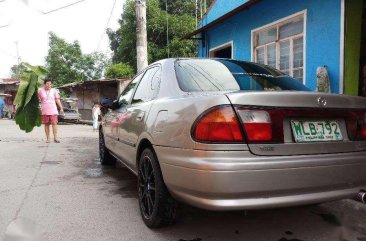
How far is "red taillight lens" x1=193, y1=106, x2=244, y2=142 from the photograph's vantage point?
7.77 ft

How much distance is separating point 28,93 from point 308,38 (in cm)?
483

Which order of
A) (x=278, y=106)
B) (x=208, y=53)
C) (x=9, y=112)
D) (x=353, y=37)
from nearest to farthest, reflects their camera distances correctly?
1. (x=278, y=106)
2. (x=353, y=37)
3. (x=208, y=53)
4. (x=9, y=112)

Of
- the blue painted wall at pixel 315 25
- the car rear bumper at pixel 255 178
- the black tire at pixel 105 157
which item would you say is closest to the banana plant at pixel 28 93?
the black tire at pixel 105 157

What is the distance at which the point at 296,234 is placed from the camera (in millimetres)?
2975

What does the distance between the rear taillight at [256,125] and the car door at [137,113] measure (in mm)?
1174

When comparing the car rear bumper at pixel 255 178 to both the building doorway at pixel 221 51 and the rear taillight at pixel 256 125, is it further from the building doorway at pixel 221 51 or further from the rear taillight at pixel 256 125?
the building doorway at pixel 221 51

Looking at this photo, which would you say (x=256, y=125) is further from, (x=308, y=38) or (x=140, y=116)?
(x=308, y=38)

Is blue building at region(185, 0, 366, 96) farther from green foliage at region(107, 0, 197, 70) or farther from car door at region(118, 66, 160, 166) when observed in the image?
green foliage at region(107, 0, 197, 70)

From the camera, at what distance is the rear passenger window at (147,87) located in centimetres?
359

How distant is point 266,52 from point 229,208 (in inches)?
256

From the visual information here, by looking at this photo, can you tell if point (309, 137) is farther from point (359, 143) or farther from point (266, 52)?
point (266, 52)

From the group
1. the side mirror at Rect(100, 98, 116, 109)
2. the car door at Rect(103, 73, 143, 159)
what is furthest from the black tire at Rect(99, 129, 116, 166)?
the side mirror at Rect(100, 98, 116, 109)

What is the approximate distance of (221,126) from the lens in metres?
2.38

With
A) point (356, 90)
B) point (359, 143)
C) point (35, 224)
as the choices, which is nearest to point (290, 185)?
point (359, 143)
